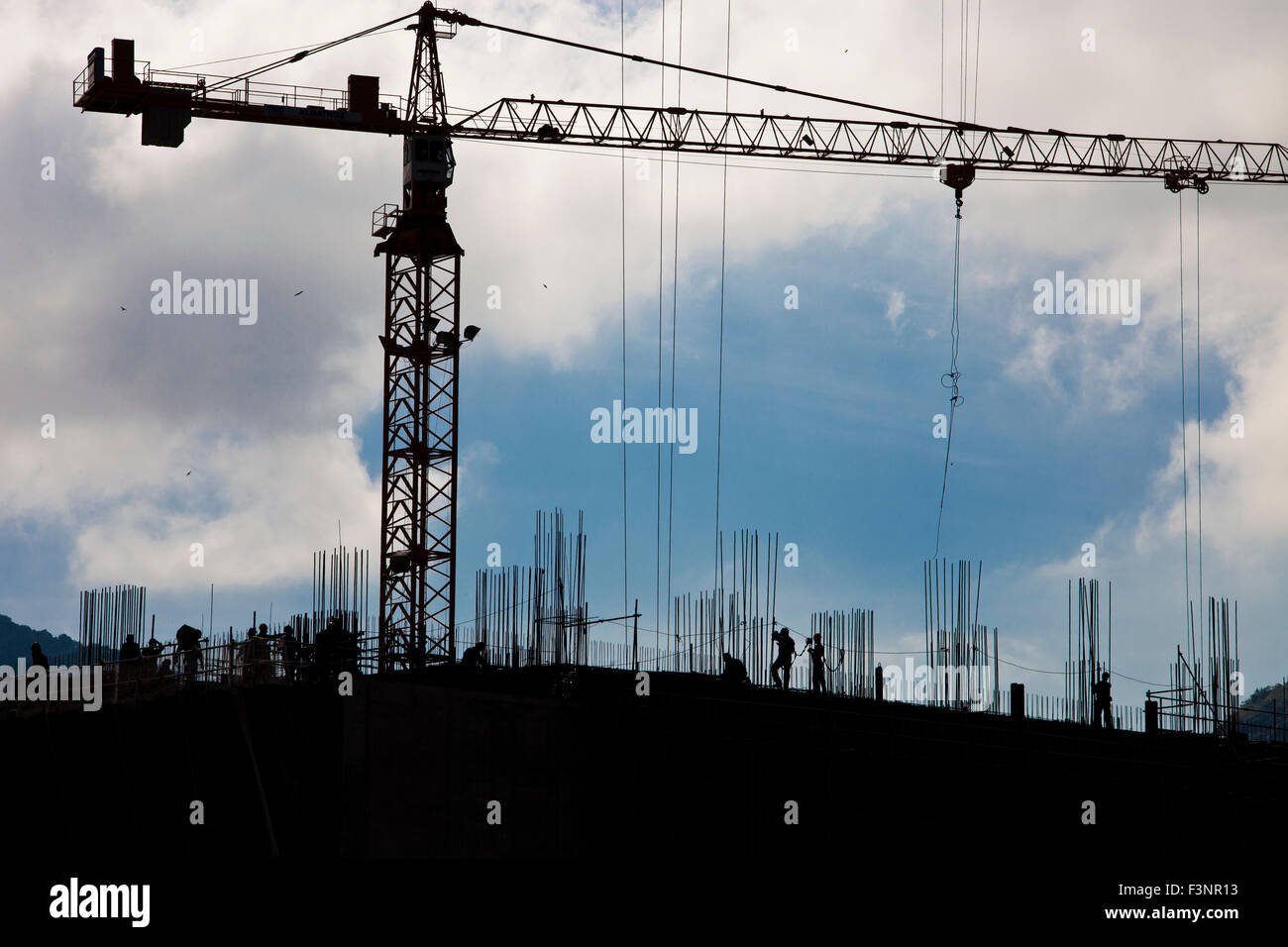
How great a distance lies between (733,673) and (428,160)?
29.6 metres

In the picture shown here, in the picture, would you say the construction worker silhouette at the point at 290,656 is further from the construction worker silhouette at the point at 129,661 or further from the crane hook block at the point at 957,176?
the crane hook block at the point at 957,176

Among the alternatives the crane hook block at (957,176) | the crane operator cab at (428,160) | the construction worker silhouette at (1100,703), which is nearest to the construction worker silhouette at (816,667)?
the construction worker silhouette at (1100,703)

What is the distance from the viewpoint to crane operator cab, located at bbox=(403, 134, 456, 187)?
6481cm

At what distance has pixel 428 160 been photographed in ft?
213

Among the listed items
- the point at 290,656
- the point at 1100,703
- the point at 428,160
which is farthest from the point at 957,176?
the point at 290,656

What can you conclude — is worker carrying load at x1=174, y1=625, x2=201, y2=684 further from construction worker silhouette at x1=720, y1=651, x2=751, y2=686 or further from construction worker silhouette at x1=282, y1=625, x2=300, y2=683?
construction worker silhouette at x1=720, y1=651, x2=751, y2=686

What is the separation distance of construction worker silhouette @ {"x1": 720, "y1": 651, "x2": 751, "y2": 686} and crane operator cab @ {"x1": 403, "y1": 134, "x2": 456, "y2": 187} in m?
28.0

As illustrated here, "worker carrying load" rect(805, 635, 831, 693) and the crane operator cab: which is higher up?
the crane operator cab

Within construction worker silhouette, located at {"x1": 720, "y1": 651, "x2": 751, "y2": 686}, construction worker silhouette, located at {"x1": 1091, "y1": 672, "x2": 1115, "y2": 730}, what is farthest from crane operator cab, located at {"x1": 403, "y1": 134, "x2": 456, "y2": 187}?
construction worker silhouette, located at {"x1": 1091, "y1": 672, "x2": 1115, "y2": 730}

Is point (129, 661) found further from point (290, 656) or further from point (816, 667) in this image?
point (816, 667)
